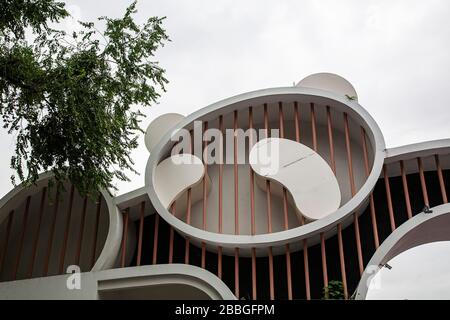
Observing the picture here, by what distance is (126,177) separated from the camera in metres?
8.93

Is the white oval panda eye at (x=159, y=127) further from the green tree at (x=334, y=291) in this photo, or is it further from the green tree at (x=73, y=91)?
the green tree at (x=334, y=291)

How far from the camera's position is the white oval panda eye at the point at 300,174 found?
862 cm

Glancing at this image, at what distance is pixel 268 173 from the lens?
9125 mm

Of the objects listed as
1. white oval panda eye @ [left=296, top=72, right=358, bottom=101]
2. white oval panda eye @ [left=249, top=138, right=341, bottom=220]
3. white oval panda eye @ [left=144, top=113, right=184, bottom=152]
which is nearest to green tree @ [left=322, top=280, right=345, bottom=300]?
white oval panda eye @ [left=249, top=138, right=341, bottom=220]

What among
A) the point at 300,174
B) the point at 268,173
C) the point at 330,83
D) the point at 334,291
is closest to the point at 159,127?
the point at 268,173

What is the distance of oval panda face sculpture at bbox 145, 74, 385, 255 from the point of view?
341 inches

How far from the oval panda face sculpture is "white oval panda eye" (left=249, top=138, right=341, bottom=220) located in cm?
2

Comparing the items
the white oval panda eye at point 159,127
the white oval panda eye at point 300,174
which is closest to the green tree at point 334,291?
the white oval panda eye at point 300,174

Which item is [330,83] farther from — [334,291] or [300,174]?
[334,291]

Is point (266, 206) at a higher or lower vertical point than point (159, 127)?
lower

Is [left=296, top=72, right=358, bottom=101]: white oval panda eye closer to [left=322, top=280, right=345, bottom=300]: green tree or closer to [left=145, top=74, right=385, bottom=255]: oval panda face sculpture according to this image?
[left=145, top=74, right=385, bottom=255]: oval panda face sculpture

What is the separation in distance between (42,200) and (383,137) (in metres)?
7.45

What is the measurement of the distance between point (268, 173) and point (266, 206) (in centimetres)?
92
